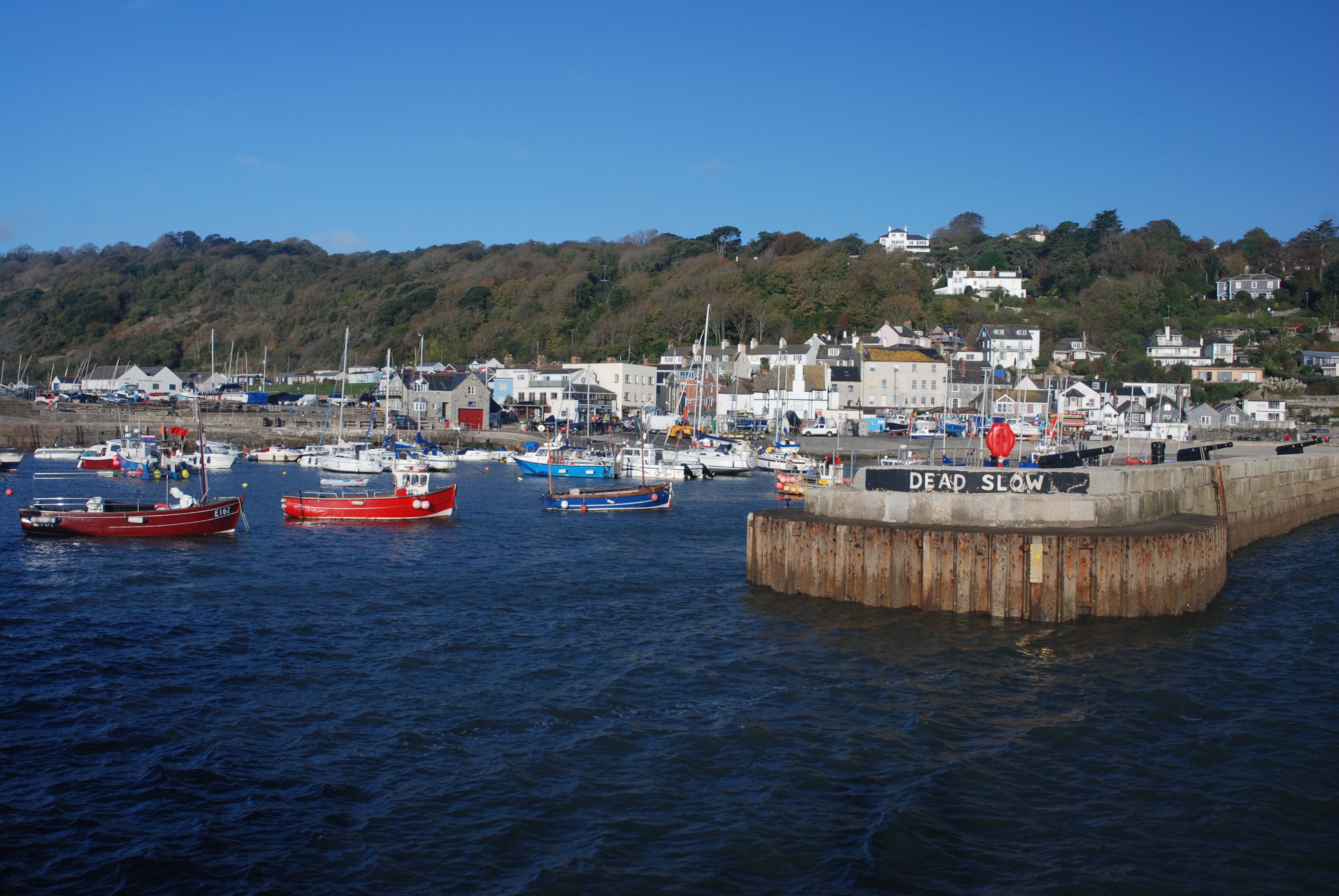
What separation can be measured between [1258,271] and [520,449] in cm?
11295

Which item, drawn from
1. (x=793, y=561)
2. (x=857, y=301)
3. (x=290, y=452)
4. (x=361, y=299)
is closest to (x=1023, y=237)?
(x=857, y=301)

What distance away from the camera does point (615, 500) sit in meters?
44.9

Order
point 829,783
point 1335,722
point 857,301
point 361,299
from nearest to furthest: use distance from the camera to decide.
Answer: point 829,783 < point 1335,722 < point 857,301 < point 361,299

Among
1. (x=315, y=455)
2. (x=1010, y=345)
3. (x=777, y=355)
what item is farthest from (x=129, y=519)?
(x=1010, y=345)

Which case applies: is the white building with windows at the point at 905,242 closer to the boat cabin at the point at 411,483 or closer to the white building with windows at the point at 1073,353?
the white building with windows at the point at 1073,353

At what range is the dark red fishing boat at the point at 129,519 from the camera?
34.4 m

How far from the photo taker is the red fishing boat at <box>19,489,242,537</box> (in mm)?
34375

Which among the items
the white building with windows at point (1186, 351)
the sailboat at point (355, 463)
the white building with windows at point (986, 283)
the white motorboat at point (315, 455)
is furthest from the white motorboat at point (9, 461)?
the white building with windows at point (986, 283)

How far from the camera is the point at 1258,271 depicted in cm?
13638

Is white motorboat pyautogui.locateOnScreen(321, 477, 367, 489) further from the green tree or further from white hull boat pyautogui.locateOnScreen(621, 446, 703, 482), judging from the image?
the green tree

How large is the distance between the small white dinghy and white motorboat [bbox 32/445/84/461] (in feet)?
96.2

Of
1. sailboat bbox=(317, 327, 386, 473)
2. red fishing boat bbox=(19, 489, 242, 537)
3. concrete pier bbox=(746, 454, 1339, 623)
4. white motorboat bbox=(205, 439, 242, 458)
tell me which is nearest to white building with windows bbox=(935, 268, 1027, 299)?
sailboat bbox=(317, 327, 386, 473)

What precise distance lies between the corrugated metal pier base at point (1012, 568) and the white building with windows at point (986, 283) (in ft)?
399

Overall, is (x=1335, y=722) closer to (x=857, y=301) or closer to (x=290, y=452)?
(x=290, y=452)
